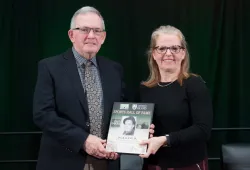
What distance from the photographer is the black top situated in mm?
1905

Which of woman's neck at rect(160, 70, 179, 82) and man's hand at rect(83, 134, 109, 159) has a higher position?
woman's neck at rect(160, 70, 179, 82)

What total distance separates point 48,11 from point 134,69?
92 cm

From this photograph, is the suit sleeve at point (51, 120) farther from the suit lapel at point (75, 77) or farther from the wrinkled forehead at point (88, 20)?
the wrinkled forehead at point (88, 20)

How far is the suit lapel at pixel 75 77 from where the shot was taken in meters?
1.87

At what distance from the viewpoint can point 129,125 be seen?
1.88 m

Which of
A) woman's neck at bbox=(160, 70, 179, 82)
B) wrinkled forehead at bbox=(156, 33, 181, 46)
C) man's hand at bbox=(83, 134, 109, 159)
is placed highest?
wrinkled forehead at bbox=(156, 33, 181, 46)

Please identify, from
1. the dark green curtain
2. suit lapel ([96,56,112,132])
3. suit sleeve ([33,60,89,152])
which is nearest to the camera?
suit sleeve ([33,60,89,152])

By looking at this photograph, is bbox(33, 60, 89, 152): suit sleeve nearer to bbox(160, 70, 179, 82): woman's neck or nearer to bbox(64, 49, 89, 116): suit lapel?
bbox(64, 49, 89, 116): suit lapel

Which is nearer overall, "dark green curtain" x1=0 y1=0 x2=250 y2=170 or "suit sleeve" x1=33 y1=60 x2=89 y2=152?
"suit sleeve" x1=33 y1=60 x2=89 y2=152

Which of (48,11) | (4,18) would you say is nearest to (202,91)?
(48,11)

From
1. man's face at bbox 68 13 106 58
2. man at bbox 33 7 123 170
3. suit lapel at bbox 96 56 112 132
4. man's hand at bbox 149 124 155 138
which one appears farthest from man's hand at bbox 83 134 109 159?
man's face at bbox 68 13 106 58

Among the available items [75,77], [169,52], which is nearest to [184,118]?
[169,52]

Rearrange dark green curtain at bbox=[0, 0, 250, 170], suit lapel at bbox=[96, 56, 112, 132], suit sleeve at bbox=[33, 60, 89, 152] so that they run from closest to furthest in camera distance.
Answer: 1. suit sleeve at bbox=[33, 60, 89, 152]
2. suit lapel at bbox=[96, 56, 112, 132]
3. dark green curtain at bbox=[0, 0, 250, 170]

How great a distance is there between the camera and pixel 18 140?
3.58 m
